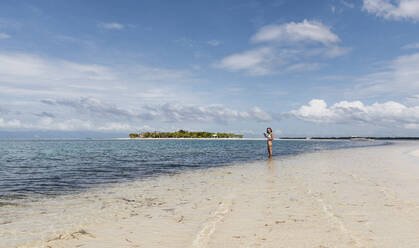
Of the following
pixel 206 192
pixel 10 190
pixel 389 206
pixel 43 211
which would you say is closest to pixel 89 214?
pixel 43 211

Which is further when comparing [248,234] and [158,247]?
[248,234]

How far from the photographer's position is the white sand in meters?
5.64

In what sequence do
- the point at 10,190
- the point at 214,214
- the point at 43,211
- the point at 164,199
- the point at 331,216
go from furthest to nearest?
the point at 10,190
the point at 164,199
the point at 43,211
the point at 214,214
the point at 331,216

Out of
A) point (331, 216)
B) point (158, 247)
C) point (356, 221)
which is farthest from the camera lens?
point (331, 216)

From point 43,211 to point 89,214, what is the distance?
70.2 inches

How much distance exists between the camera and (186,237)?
5918 millimetres

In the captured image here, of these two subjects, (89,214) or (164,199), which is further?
(164,199)

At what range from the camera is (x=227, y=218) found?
7242mm

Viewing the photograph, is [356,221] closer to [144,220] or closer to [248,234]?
[248,234]

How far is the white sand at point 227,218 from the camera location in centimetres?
564

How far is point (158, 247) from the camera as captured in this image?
212 inches

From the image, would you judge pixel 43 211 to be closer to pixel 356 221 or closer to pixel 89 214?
pixel 89 214

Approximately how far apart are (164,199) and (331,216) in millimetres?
5902

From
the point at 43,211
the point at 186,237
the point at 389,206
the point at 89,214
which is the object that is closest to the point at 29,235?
the point at 89,214
